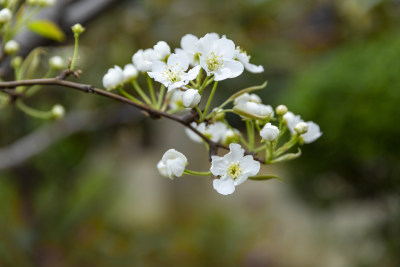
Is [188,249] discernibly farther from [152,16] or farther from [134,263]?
[152,16]

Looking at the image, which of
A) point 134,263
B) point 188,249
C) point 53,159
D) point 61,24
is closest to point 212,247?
point 188,249

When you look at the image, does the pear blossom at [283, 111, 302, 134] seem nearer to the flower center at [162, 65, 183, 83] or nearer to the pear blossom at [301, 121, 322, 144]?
the pear blossom at [301, 121, 322, 144]

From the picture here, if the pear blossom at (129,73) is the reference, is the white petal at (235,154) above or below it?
below

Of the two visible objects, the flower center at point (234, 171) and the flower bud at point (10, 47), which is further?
the flower bud at point (10, 47)

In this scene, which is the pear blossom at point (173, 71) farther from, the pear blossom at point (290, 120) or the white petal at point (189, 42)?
the pear blossom at point (290, 120)

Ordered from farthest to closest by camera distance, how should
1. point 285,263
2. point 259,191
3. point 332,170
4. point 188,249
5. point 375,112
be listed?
A: point 259,191 → point 285,263 → point 188,249 → point 332,170 → point 375,112

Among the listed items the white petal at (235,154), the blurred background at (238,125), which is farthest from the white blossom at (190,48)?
the blurred background at (238,125)

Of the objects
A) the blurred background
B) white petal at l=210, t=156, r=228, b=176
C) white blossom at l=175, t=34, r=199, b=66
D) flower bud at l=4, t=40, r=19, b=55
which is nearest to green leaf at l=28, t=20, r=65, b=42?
flower bud at l=4, t=40, r=19, b=55

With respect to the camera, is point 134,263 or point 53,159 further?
point 134,263
